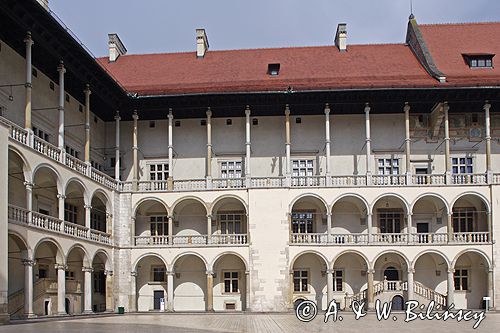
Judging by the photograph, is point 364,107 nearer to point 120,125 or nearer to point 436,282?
point 436,282

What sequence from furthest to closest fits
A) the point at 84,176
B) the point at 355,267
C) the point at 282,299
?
the point at 355,267, the point at 282,299, the point at 84,176

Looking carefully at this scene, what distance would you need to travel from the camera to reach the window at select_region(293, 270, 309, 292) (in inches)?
1431

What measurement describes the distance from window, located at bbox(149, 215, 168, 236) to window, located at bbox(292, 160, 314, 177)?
700cm

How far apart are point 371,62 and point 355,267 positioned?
10.9 metres

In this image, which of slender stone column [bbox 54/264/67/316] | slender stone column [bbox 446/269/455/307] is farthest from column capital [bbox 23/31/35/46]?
slender stone column [bbox 446/269/455/307]

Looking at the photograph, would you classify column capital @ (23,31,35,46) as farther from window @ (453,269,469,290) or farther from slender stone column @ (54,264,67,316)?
window @ (453,269,469,290)

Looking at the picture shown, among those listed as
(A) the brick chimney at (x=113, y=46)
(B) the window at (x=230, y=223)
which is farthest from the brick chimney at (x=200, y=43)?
(B) the window at (x=230, y=223)

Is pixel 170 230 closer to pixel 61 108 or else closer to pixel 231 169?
pixel 231 169

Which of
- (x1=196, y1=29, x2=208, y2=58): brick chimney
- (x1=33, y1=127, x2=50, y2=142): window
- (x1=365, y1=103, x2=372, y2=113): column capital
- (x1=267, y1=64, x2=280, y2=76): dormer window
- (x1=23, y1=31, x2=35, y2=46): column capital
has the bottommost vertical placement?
(x1=33, y1=127, x2=50, y2=142): window

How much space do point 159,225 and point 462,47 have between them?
18683 millimetres

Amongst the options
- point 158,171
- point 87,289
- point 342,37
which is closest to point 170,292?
point 87,289

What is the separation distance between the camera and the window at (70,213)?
3259 cm

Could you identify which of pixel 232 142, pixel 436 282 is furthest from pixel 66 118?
pixel 436 282

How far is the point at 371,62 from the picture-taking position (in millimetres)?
38844
